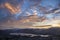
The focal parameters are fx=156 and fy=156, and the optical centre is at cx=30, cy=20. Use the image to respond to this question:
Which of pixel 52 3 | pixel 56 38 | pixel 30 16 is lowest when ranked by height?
pixel 56 38

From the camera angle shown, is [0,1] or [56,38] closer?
[56,38]

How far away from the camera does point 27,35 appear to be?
2.28m

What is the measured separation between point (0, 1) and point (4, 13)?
20 cm

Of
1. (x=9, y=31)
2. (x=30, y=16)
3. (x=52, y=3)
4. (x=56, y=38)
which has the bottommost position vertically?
(x=56, y=38)

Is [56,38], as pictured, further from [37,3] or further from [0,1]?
[0,1]

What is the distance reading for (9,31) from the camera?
230cm

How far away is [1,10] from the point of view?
2.36m

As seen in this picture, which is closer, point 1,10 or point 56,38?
point 56,38

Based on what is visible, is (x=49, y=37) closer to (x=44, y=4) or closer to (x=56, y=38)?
(x=56, y=38)

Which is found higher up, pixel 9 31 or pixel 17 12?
pixel 17 12

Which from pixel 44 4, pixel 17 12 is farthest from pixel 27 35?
pixel 44 4

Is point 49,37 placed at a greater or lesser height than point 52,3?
lesser

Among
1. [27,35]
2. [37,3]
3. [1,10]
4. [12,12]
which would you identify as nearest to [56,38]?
[27,35]

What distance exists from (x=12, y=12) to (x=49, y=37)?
2.17ft
